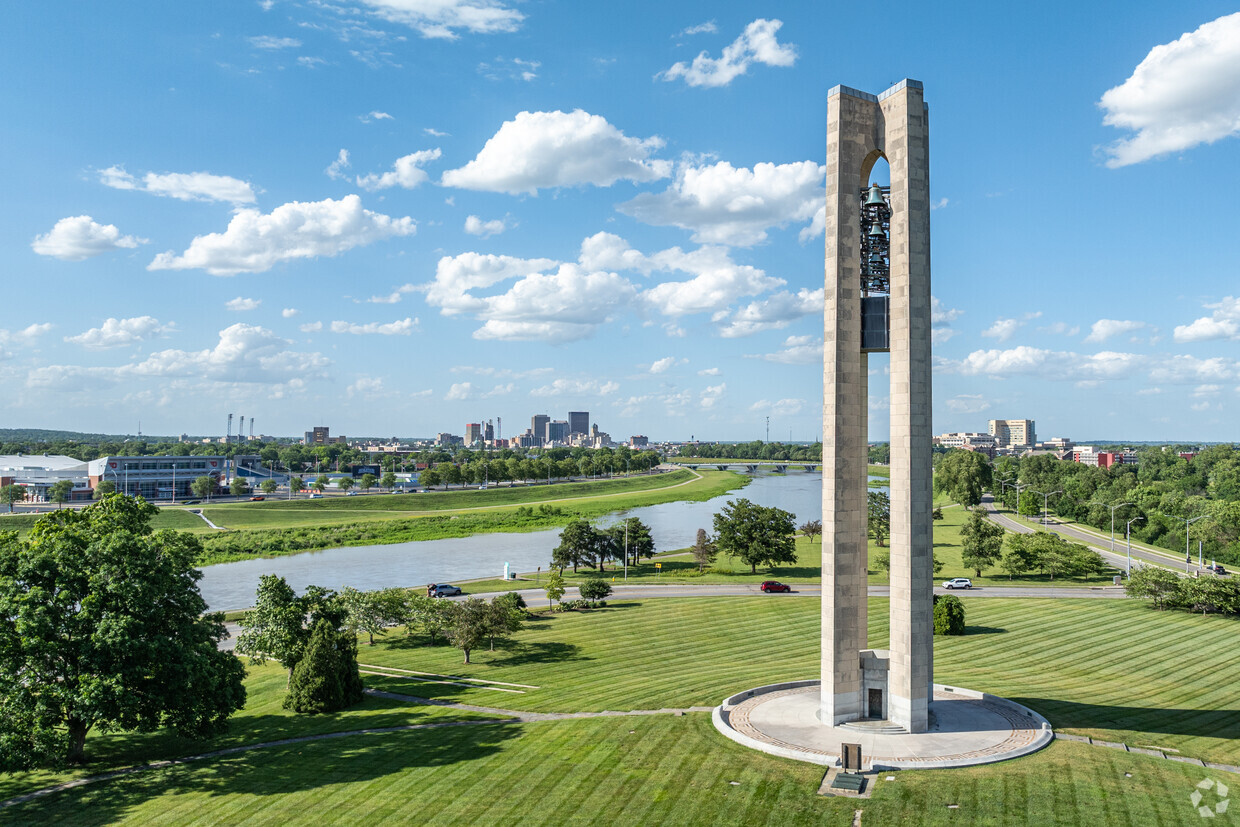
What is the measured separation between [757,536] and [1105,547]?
49.0 meters

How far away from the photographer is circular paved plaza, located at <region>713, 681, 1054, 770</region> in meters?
27.0

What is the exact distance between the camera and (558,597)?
61000mm

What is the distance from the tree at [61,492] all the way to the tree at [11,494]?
5220 mm

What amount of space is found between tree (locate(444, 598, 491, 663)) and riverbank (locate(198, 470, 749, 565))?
189ft

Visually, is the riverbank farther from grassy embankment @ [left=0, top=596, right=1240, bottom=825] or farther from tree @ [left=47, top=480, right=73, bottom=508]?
grassy embankment @ [left=0, top=596, right=1240, bottom=825]

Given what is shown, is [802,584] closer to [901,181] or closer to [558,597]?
[558,597]

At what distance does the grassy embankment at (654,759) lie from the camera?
23.9 meters

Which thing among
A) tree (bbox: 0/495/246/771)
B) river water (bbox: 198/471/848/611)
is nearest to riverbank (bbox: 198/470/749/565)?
river water (bbox: 198/471/848/611)

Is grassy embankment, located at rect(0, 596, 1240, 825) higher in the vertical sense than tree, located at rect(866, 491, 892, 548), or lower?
lower

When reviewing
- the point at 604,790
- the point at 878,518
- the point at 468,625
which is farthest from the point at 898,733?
the point at 878,518

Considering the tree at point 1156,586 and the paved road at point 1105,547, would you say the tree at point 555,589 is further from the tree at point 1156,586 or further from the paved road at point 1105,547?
the paved road at point 1105,547

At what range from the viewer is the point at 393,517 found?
446 feet

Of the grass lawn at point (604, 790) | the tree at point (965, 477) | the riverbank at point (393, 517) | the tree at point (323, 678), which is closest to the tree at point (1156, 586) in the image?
the grass lawn at point (604, 790)

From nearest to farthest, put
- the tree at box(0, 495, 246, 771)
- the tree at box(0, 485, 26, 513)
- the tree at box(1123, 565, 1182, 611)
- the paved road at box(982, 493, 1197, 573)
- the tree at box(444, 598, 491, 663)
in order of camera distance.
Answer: the tree at box(0, 495, 246, 771) → the tree at box(444, 598, 491, 663) → the tree at box(1123, 565, 1182, 611) → the paved road at box(982, 493, 1197, 573) → the tree at box(0, 485, 26, 513)
